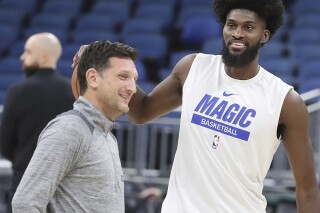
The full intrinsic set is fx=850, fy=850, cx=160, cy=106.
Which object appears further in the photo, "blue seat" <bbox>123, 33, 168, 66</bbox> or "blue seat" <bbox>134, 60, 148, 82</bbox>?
"blue seat" <bbox>123, 33, 168, 66</bbox>

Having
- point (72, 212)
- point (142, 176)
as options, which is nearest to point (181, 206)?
point (72, 212)

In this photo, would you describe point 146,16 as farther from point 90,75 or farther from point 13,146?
point 90,75

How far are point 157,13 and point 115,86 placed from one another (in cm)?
981

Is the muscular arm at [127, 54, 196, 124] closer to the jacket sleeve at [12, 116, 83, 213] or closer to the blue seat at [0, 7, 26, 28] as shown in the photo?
the jacket sleeve at [12, 116, 83, 213]

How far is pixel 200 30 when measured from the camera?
1184 centimetres

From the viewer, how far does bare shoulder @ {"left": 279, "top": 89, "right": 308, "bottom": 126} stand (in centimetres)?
380

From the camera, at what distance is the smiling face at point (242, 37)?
3.81 meters

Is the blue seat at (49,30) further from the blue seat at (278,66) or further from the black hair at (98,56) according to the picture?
the black hair at (98,56)

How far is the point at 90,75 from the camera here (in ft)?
10.2

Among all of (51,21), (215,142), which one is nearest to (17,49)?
(51,21)

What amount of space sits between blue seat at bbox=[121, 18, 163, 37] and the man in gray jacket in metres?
9.00

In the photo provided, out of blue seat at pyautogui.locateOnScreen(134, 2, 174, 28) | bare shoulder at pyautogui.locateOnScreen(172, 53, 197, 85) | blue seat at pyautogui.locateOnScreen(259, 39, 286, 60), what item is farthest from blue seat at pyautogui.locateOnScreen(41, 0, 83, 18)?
bare shoulder at pyautogui.locateOnScreen(172, 53, 197, 85)

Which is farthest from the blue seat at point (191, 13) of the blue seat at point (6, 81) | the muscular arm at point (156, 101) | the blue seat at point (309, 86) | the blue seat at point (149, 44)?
the muscular arm at point (156, 101)

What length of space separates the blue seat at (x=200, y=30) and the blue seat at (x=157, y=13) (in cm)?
78
